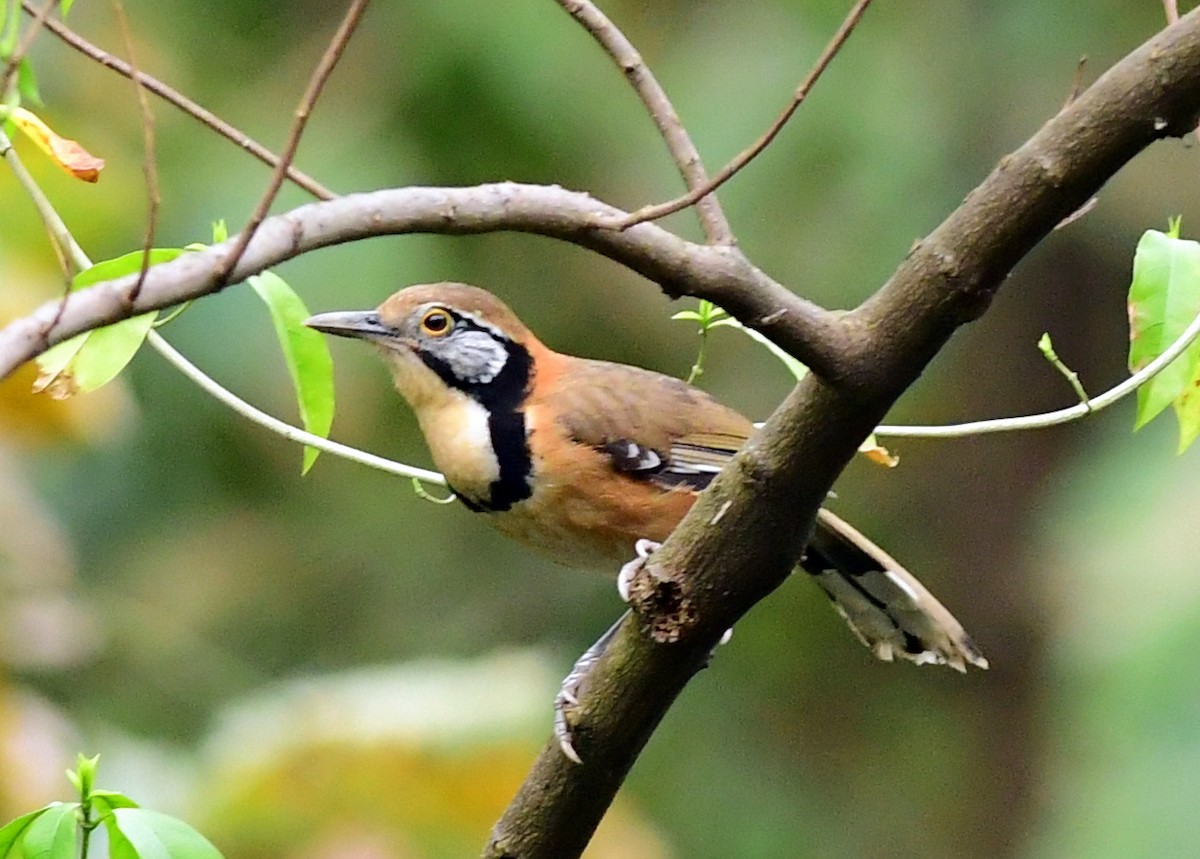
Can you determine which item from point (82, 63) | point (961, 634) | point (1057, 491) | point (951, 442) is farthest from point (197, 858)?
point (951, 442)

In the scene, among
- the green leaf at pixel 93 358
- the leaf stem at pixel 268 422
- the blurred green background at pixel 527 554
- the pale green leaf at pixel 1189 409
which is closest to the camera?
the green leaf at pixel 93 358

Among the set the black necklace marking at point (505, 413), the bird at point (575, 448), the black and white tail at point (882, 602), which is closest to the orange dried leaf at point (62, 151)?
the bird at point (575, 448)

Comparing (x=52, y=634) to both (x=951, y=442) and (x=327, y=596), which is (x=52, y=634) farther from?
(x=951, y=442)

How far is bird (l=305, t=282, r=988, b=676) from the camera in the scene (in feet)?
9.08

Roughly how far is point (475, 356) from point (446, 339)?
0.21 ft

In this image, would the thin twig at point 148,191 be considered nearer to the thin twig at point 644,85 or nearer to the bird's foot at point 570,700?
the thin twig at point 644,85

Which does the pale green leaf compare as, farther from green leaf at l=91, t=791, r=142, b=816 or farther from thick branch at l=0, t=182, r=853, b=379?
green leaf at l=91, t=791, r=142, b=816

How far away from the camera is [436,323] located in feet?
9.57

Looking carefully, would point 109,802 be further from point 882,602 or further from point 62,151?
point 882,602

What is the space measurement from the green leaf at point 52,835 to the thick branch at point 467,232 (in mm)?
566

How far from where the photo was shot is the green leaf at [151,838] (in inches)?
63.2

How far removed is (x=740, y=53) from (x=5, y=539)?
2.73 meters

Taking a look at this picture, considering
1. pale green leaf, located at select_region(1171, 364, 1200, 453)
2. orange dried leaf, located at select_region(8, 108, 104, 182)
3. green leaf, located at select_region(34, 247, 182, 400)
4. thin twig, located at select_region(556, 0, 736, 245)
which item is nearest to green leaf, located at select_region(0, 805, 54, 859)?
green leaf, located at select_region(34, 247, 182, 400)

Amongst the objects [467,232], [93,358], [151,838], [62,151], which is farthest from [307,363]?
[151,838]
